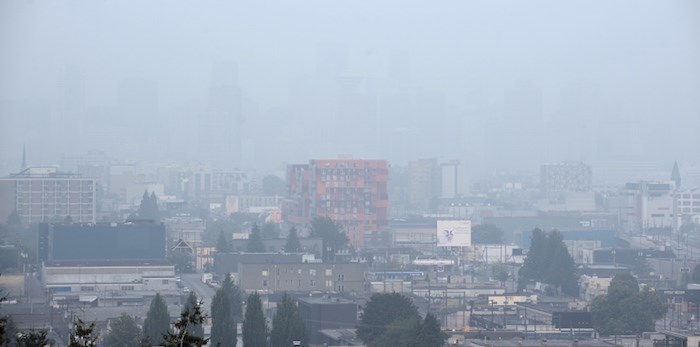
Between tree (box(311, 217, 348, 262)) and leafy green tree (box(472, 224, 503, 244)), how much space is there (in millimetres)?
5394

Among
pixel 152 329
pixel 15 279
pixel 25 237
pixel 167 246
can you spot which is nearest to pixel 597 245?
pixel 167 246

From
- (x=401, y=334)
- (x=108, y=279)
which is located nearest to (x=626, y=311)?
(x=401, y=334)

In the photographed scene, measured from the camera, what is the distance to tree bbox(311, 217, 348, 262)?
32784mm

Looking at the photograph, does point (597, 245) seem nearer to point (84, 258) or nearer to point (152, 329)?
point (84, 258)

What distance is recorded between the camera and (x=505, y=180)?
67.6 m

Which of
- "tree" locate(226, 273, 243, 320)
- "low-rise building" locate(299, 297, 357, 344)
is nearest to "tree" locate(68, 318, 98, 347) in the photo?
"low-rise building" locate(299, 297, 357, 344)

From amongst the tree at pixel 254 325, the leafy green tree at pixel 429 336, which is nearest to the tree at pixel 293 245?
the tree at pixel 254 325

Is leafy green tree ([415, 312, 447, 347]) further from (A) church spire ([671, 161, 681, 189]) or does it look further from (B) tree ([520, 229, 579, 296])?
(A) church spire ([671, 161, 681, 189])

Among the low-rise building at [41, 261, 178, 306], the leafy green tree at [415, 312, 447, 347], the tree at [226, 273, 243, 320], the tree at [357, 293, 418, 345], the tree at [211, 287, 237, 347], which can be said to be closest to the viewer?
the leafy green tree at [415, 312, 447, 347]

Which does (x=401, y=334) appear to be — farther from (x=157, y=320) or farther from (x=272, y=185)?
(x=272, y=185)

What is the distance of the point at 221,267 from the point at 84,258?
2.72 m

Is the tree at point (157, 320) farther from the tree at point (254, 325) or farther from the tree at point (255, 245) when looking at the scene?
the tree at point (255, 245)

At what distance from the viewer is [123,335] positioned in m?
16.5

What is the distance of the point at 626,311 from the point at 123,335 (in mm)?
6222
